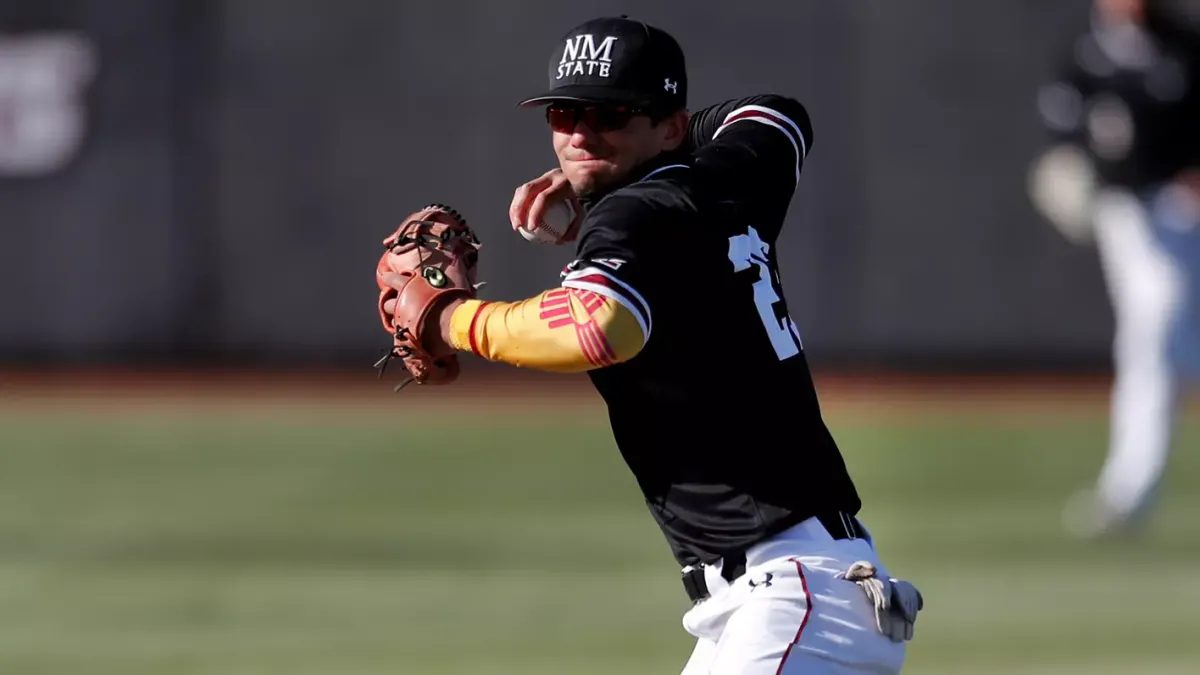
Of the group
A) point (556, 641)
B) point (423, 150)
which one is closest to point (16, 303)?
point (423, 150)

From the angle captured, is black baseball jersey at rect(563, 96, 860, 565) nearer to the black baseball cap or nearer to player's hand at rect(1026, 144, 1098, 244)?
the black baseball cap

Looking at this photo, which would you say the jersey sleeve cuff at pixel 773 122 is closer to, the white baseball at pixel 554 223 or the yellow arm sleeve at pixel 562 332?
the white baseball at pixel 554 223

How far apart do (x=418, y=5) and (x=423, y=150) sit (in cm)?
130

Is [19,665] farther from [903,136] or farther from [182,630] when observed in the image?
[903,136]

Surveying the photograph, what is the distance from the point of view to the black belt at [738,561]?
4.51 meters

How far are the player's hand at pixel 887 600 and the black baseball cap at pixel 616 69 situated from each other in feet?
3.79

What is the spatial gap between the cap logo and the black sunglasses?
0.07 meters

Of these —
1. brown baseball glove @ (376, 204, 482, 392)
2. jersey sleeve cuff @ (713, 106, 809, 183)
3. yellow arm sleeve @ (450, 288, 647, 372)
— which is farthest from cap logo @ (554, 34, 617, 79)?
jersey sleeve cuff @ (713, 106, 809, 183)

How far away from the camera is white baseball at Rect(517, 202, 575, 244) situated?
4.79 m

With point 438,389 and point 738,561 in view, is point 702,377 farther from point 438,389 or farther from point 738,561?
point 438,389

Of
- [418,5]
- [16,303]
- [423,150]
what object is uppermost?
[418,5]

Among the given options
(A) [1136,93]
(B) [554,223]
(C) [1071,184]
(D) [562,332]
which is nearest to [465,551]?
(C) [1071,184]

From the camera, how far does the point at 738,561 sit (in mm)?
4512

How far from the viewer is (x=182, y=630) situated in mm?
8578
